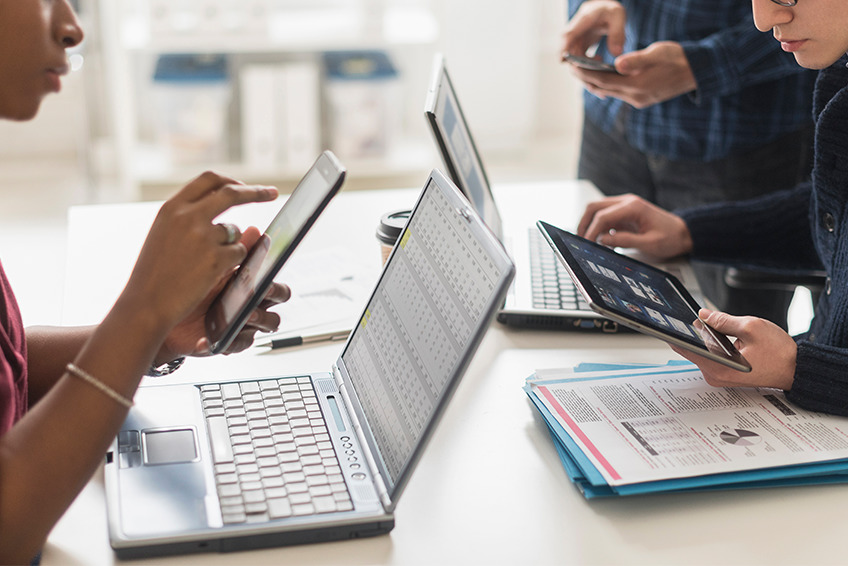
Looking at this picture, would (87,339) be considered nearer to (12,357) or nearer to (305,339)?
(12,357)

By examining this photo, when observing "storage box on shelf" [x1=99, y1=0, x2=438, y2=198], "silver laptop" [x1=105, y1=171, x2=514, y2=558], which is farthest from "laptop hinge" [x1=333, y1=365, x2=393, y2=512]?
"storage box on shelf" [x1=99, y1=0, x2=438, y2=198]

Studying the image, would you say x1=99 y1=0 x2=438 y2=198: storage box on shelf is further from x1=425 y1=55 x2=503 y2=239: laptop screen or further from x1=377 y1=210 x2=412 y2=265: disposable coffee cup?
x1=377 y1=210 x2=412 y2=265: disposable coffee cup

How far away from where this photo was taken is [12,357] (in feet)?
3.01

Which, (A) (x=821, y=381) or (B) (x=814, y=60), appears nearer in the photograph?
(A) (x=821, y=381)

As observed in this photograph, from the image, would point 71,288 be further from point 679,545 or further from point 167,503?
point 679,545

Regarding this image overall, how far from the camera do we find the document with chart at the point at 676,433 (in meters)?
0.86

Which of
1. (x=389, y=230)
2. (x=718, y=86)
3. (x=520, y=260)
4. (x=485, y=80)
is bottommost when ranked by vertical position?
(x=485, y=80)

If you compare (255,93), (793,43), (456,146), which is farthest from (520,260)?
(255,93)

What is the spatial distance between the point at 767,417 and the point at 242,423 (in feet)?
1.77

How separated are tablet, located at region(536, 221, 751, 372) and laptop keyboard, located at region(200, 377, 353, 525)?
304mm

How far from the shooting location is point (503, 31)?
344cm

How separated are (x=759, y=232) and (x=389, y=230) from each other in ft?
2.14

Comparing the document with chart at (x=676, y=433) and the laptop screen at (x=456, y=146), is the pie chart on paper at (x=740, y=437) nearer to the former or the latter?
the document with chart at (x=676, y=433)

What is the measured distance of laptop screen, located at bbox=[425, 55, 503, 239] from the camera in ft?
3.94
